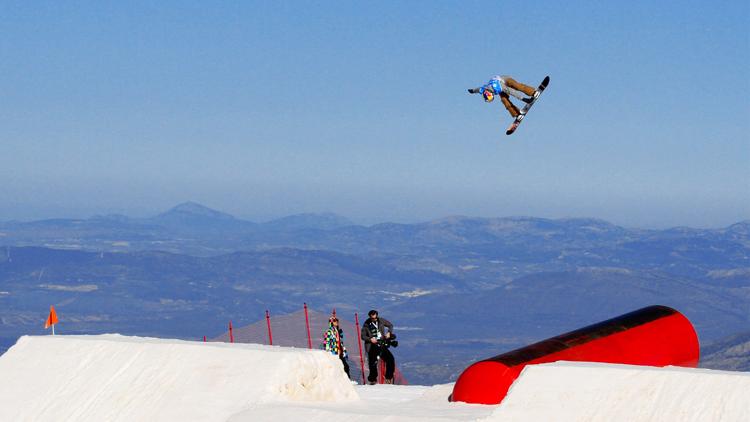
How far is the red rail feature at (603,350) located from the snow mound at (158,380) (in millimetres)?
3106

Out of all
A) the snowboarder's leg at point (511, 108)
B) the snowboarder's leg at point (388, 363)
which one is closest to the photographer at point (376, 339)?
the snowboarder's leg at point (388, 363)

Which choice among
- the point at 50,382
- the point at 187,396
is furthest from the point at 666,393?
the point at 50,382

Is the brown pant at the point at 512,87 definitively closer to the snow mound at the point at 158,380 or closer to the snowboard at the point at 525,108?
the snowboard at the point at 525,108

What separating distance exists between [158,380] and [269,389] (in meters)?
2.68

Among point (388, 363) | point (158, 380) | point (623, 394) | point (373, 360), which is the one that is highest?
point (623, 394)

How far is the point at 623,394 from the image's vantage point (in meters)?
18.2

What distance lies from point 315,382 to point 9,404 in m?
6.24

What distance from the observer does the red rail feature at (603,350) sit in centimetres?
2403

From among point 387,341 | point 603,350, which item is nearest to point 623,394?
point 603,350

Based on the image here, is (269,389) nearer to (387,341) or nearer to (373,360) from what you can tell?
(387,341)

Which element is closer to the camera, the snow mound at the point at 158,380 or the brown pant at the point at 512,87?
the snow mound at the point at 158,380

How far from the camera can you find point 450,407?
76.2 ft

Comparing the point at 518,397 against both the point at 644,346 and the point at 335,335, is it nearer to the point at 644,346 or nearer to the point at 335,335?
the point at 644,346

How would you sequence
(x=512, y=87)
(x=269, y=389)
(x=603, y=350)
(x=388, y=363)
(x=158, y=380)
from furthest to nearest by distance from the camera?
(x=388, y=363) < (x=512, y=87) < (x=603, y=350) < (x=158, y=380) < (x=269, y=389)
